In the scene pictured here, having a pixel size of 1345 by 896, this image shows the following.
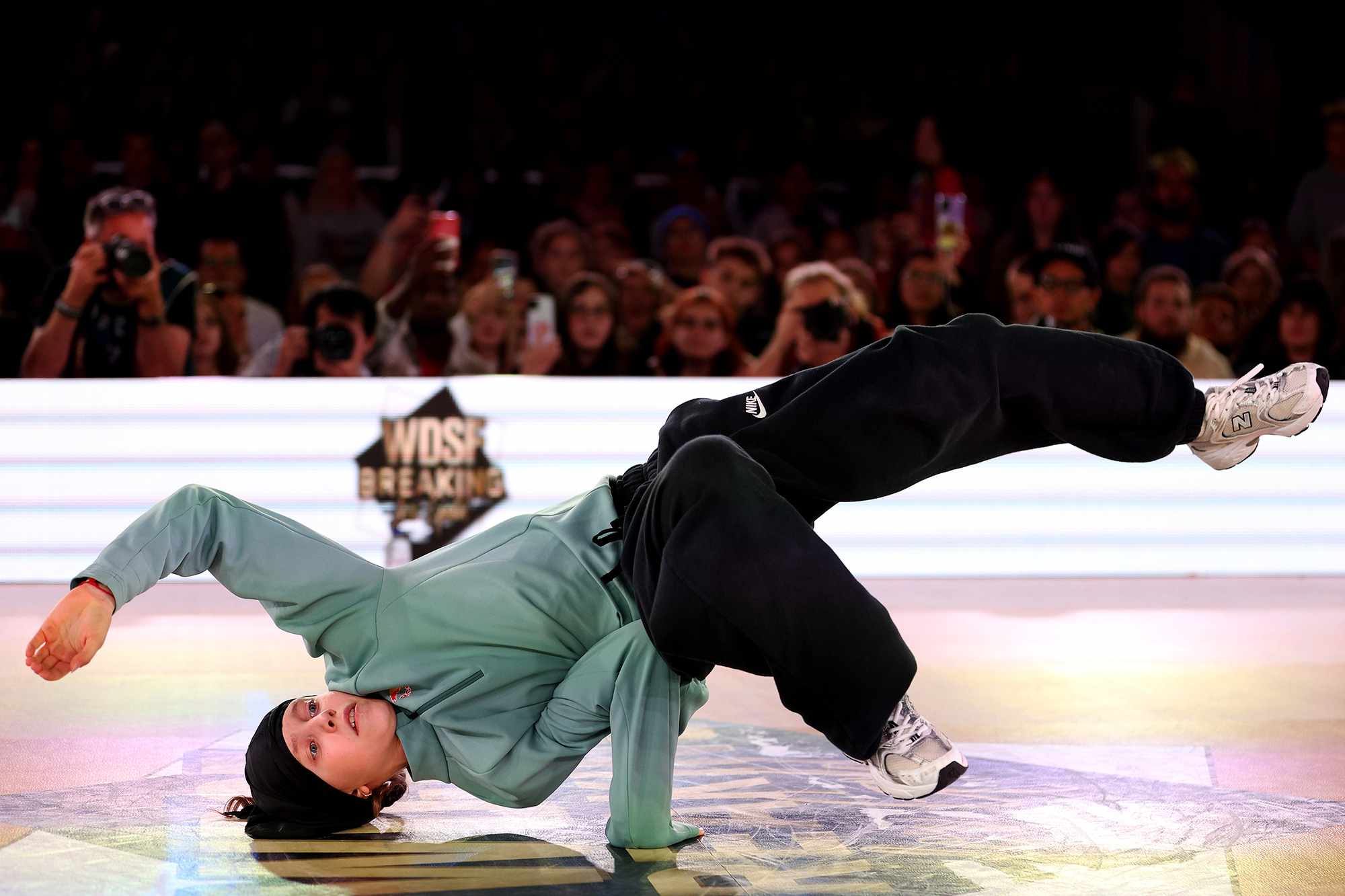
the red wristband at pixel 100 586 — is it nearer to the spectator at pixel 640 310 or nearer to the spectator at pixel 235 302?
the spectator at pixel 235 302

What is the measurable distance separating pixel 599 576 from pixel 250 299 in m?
3.24

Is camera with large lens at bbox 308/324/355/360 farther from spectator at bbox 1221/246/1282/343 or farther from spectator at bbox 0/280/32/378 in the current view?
spectator at bbox 1221/246/1282/343

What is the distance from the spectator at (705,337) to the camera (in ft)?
15.8

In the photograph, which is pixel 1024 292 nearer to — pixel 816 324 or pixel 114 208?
pixel 816 324

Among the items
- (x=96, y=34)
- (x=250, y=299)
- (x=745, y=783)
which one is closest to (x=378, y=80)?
(x=96, y=34)

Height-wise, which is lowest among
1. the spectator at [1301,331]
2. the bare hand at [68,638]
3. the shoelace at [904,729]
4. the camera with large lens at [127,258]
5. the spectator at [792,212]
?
the shoelace at [904,729]

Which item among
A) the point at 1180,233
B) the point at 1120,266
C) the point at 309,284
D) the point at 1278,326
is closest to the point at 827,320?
the point at 1278,326

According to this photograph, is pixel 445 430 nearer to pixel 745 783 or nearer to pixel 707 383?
pixel 707 383

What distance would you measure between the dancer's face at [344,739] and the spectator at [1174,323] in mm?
3321

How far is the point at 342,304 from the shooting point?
4.66 meters

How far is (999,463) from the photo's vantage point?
14.9 feet

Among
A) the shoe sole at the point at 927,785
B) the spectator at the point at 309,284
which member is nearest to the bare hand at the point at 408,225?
the spectator at the point at 309,284

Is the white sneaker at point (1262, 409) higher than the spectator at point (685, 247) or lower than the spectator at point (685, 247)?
lower

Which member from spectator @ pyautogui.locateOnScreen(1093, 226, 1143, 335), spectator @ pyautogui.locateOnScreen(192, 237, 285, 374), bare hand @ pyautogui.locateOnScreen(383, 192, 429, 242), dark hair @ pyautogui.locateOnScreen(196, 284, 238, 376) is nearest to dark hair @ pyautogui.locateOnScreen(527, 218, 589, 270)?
bare hand @ pyautogui.locateOnScreen(383, 192, 429, 242)
